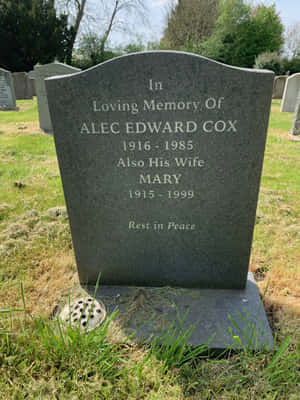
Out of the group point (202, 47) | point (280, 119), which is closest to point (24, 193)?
point (280, 119)

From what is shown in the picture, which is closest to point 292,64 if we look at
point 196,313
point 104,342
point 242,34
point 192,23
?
point 242,34

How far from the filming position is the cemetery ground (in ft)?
4.88

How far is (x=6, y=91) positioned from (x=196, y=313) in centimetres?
1166

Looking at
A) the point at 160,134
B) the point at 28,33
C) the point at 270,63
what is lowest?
the point at 160,134

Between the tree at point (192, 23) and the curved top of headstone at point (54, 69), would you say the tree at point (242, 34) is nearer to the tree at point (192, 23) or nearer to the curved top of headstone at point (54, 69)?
the tree at point (192, 23)

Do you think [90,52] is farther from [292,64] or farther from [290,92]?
[290,92]

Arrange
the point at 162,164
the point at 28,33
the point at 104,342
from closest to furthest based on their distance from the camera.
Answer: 1. the point at 104,342
2. the point at 162,164
3. the point at 28,33

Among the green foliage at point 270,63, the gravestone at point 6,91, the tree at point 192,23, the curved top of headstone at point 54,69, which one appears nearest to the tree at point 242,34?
the tree at point 192,23

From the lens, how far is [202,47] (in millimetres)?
27734

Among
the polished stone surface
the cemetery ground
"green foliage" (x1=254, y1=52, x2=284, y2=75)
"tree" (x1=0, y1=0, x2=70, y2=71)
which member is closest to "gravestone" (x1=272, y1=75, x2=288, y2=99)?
"green foliage" (x1=254, y1=52, x2=284, y2=75)

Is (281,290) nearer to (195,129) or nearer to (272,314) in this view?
(272,314)

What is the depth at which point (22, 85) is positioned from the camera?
1538cm

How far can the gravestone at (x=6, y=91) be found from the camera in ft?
34.2

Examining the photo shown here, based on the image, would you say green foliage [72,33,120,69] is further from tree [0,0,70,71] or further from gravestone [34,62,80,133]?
gravestone [34,62,80,133]
